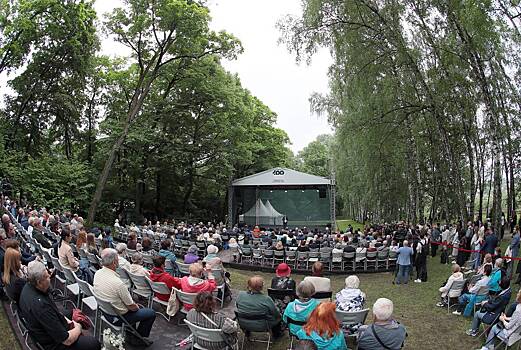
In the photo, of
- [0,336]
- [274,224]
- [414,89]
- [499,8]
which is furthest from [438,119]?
[274,224]

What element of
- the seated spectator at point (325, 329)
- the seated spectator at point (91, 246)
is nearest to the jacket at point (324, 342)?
the seated spectator at point (325, 329)

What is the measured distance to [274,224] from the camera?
2439 centimetres

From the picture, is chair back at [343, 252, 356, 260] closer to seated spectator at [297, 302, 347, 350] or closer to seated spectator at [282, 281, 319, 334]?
seated spectator at [282, 281, 319, 334]

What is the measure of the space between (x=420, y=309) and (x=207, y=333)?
487 cm

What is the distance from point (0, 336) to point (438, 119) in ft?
39.1

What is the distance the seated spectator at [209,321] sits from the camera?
12.8 ft

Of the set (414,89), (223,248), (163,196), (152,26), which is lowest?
(223,248)

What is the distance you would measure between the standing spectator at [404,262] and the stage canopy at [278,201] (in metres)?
12.4

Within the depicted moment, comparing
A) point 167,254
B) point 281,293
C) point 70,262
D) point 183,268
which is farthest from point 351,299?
point 70,262

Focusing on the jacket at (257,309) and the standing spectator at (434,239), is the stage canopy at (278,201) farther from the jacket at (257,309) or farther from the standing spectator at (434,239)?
the jacket at (257,309)

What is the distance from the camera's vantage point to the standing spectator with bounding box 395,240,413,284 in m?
9.64

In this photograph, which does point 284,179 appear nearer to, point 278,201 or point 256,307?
point 278,201

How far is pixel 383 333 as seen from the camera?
354 centimetres

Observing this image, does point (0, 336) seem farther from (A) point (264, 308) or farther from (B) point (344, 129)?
(B) point (344, 129)
